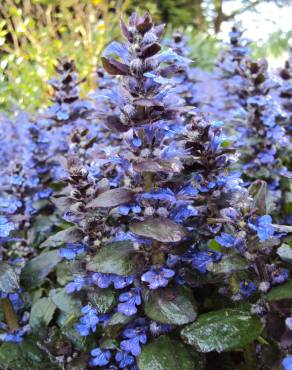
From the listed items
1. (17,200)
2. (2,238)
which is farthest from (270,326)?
(17,200)

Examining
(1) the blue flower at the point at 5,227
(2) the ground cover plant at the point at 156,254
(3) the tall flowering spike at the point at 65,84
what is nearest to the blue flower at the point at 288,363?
(2) the ground cover plant at the point at 156,254

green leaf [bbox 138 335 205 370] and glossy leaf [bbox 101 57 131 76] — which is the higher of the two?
A: glossy leaf [bbox 101 57 131 76]

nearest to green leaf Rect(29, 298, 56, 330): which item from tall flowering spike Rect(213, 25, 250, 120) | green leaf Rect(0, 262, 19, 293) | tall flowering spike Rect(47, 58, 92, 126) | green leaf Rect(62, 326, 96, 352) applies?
green leaf Rect(62, 326, 96, 352)

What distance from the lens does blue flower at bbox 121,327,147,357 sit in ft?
4.89

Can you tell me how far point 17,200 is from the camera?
7.70ft

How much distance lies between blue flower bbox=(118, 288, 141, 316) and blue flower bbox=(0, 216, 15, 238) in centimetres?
46

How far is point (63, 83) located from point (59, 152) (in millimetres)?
426

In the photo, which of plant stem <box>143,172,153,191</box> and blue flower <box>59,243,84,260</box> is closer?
plant stem <box>143,172,153,191</box>

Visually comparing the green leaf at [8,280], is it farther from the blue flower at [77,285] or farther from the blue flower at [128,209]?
the blue flower at [128,209]

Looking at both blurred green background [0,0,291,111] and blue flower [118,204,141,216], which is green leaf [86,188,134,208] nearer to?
blue flower [118,204,141,216]

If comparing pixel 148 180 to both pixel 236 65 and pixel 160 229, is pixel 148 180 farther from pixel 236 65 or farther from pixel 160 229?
pixel 236 65

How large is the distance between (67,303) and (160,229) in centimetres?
58

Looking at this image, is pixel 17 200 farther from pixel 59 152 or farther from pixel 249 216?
pixel 249 216

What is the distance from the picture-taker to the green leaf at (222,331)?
4.38 feet
